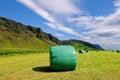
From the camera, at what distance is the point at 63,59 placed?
19.4m

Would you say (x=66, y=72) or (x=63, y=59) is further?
(x=63, y=59)

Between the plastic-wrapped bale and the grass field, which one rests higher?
the plastic-wrapped bale

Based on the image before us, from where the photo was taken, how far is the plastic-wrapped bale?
63.5 feet

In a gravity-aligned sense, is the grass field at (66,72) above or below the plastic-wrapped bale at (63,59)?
below

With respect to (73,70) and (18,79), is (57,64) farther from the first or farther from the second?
(18,79)

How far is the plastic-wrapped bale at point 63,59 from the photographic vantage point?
1936 cm

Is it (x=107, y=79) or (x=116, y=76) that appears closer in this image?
(x=107, y=79)

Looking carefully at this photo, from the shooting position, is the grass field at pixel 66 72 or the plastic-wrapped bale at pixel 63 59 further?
the plastic-wrapped bale at pixel 63 59

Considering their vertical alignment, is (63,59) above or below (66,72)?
above

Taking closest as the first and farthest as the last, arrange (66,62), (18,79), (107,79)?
(107,79) < (18,79) < (66,62)

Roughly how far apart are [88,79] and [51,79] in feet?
7.98

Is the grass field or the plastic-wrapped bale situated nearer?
the grass field

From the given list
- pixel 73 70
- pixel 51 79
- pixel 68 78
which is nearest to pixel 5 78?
pixel 51 79

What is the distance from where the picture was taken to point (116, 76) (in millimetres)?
16109
